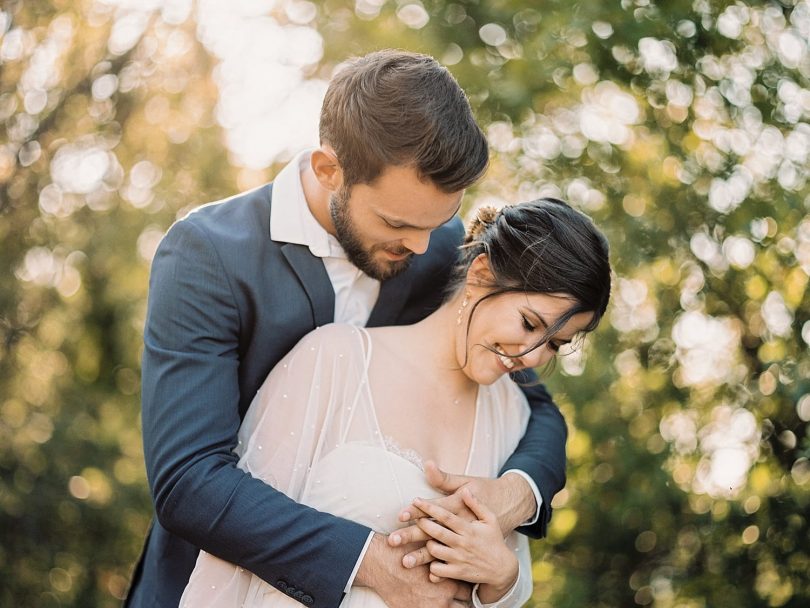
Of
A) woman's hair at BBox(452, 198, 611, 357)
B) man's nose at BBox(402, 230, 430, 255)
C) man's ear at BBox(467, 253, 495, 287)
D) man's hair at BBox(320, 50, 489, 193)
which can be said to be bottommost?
man's ear at BBox(467, 253, 495, 287)

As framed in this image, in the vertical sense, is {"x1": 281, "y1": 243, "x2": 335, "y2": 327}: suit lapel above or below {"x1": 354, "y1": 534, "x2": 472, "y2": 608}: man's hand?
above

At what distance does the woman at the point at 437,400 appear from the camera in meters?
2.32

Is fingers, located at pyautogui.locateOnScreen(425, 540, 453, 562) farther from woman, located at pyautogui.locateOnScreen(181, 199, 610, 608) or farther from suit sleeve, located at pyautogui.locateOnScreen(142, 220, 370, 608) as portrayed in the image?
suit sleeve, located at pyautogui.locateOnScreen(142, 220, 370, 608)

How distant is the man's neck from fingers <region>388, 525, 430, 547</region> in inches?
33.1

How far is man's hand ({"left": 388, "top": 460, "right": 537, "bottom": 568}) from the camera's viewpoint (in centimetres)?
226

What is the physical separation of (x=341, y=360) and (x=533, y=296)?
0.52 m

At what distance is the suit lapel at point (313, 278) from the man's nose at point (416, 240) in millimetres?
236

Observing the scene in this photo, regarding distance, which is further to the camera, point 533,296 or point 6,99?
point 6,99

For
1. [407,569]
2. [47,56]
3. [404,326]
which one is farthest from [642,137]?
[47,56]

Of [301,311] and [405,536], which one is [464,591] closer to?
[405,536]

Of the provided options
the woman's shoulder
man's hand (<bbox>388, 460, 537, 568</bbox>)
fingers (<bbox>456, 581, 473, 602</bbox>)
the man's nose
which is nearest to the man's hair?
the man's nose

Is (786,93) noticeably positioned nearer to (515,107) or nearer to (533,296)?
(515,107)

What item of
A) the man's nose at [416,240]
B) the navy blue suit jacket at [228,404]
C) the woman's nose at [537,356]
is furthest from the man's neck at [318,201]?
the woman's nose at [537,356]

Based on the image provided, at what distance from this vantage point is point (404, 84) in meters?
2.45
